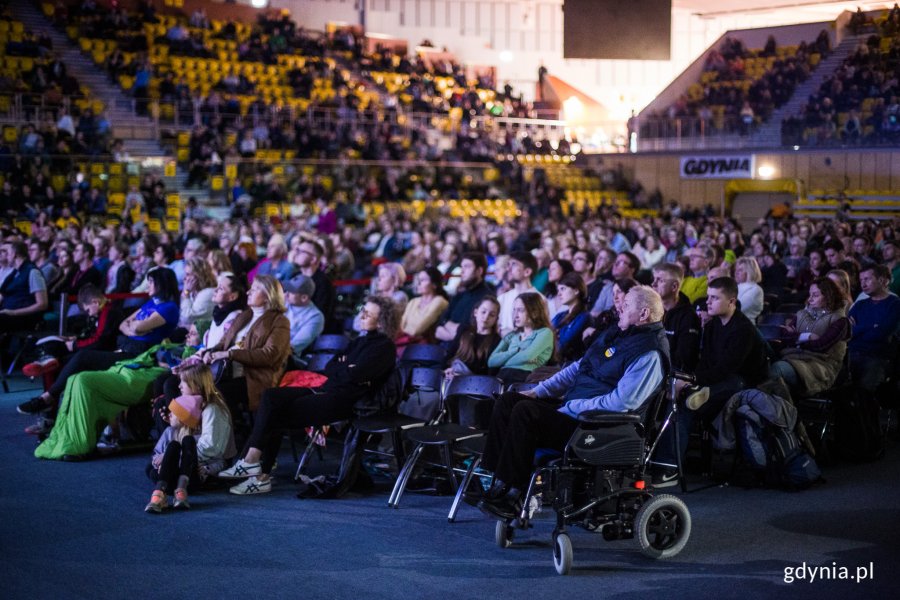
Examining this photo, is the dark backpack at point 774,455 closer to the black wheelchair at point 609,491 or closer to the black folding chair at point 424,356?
the black wheelchair at point 609,491

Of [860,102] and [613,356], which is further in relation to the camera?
[860,102]

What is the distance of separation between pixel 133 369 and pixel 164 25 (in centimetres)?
1901

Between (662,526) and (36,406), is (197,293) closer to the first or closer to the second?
(36,406)

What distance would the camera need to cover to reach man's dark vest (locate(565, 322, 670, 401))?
16.2ft

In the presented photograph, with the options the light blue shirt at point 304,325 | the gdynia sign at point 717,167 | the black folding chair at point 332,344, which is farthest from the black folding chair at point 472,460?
the gdynia sign at point 717,167

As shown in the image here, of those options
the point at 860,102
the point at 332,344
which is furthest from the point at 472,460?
→ the point at 860,102

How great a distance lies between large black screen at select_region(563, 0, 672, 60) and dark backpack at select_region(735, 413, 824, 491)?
6861 mm

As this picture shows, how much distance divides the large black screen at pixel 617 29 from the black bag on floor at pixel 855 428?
6.25 metres

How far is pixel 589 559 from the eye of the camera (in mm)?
4832

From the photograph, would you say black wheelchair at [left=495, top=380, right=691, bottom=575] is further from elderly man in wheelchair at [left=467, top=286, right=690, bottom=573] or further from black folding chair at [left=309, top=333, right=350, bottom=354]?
black folding chair at [left=309, top=333, right=350, bottom=354]

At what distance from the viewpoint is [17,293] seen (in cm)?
947
